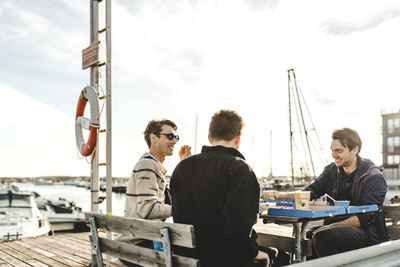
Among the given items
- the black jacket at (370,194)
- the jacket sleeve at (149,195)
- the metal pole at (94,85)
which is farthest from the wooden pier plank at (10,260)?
the black jacket at (370,194)

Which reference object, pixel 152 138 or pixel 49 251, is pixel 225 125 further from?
pixel 49 251

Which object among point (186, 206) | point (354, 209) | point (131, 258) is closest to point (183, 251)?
point (186, 206)

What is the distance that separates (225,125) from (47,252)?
548cm

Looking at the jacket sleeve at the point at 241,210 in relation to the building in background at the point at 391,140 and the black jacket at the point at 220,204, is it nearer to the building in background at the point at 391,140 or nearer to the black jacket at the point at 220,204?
the black jacket at the point at 220,204

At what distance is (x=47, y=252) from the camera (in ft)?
22.2

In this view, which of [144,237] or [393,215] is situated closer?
[144,237]

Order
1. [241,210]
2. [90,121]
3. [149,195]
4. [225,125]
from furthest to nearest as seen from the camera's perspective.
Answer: [90,121]
[149,195]
[225,125]
[241,210]

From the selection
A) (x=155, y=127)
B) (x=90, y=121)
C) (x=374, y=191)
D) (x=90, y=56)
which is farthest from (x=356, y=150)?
(x=90, y=56)

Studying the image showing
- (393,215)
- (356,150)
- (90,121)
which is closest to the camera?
(393,215)

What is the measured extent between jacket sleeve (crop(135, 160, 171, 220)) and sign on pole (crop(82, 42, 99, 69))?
10.3 ft

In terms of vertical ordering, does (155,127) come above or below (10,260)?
above

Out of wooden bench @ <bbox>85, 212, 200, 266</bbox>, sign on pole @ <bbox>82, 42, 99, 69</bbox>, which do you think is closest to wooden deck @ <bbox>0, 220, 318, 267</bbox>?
wooden bench @ <bbox>85, 212, 200, 266</bbox>

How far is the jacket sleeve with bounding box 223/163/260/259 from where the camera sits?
2285 mm

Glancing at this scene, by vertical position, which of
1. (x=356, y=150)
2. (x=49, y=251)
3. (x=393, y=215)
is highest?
(x=356, y=150)
